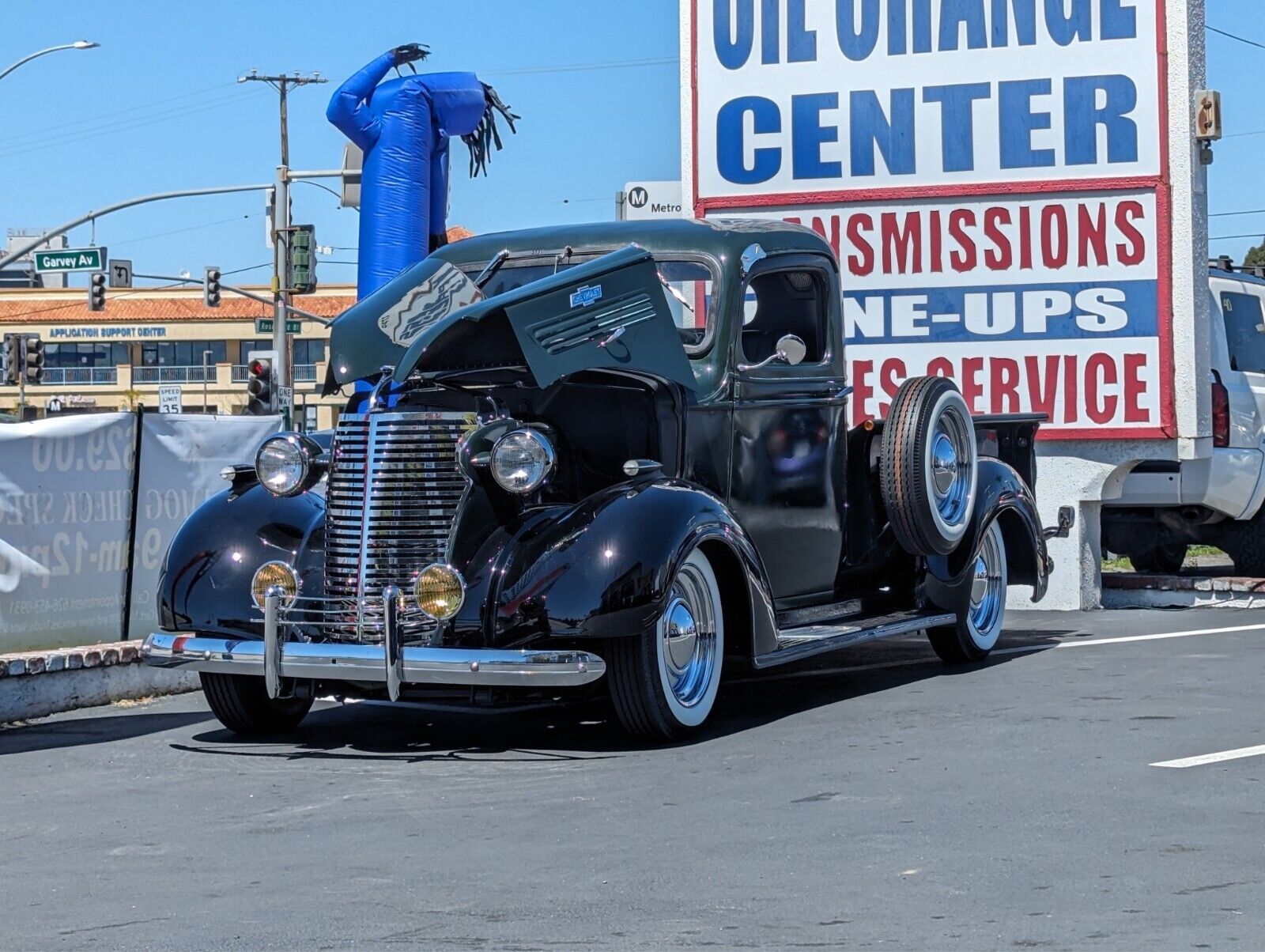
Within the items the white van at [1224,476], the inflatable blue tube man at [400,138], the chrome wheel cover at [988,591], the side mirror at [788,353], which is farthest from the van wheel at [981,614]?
the inflatable blue tube man at [400,138]

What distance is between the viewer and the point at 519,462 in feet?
22.4

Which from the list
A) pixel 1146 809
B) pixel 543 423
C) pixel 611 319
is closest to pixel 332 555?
pixel 543 423

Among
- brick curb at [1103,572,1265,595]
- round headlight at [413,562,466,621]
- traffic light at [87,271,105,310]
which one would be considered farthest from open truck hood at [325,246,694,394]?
traffic light at [87,271,105,310]

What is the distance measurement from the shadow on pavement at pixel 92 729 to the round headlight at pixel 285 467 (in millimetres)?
1273

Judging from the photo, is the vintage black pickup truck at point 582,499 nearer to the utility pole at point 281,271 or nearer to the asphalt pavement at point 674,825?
the asphalt pavement at point 674,825

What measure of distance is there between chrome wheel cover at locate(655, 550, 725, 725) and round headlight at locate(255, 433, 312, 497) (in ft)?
5.39

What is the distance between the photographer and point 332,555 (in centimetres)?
697

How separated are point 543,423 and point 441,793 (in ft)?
5.51

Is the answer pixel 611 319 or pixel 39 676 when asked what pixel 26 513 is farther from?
pixel 611 319

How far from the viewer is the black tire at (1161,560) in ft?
47.0

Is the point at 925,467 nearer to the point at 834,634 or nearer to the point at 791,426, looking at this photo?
the point at 791,426

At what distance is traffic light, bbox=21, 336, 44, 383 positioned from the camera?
37.2 metres

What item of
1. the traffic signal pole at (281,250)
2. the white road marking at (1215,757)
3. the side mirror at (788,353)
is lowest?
the white road marking at (1215,757)

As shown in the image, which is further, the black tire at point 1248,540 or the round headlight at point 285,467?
the black tire at point 1248,540
